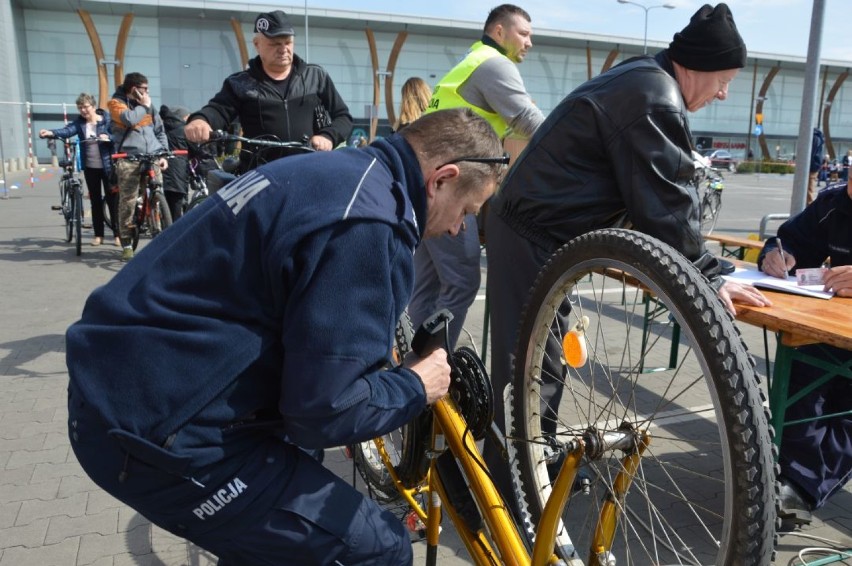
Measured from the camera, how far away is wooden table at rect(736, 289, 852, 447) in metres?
2.14

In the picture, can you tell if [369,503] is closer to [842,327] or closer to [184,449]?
[184,449]

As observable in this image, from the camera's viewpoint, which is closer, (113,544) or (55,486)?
(113,544)

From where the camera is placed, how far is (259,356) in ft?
5.12

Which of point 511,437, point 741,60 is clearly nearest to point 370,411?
point 511,437

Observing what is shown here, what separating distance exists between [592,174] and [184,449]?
1617mm

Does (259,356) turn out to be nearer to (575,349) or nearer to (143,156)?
(575,349)

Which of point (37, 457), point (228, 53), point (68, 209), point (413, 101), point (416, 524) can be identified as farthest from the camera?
point (228, 53)

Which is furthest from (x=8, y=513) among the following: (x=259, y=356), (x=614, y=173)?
(x=614, y=173)

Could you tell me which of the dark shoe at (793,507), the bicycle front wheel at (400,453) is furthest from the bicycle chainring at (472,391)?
the dark shoe at (793,507)

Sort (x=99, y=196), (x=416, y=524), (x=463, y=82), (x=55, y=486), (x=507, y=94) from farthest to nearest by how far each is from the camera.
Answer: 1. (x=99, y=196)
2. (x=463, y=82)
3. (x=507, y=94)
4. (x=55, y=486)
5. (x=416, y=524)

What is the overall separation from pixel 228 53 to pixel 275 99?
45094 millimetres

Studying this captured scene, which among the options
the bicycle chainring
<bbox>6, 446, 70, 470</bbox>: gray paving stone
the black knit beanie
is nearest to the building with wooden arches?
<bbox>6, 446, 70, 470</bbox>: gray paving stone

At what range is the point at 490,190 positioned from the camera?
1.78m

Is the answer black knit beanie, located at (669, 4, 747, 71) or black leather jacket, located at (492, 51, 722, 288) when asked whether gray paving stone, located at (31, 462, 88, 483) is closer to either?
black leather jacket, located at (492, 51, 722, 288)
